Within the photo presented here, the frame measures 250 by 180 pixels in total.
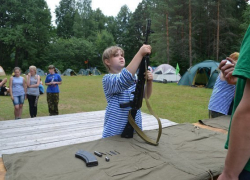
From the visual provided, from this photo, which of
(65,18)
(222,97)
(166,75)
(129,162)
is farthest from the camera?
(65,18)

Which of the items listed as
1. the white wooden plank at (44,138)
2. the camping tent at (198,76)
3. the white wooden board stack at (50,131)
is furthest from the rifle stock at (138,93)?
the camping tent at (198,76)

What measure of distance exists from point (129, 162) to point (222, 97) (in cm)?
261

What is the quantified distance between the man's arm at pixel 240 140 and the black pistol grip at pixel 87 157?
106 cm

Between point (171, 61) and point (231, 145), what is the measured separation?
29.3 meters

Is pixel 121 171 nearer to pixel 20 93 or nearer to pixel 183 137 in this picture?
pixel 183 137

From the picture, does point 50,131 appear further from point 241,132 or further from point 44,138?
point 241,132

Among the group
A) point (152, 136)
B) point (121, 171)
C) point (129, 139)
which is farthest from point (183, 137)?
point (121, 171)

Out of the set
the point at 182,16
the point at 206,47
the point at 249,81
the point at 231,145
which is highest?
the point at 182,16

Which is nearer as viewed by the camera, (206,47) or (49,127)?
(49,127)

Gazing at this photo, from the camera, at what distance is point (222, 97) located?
12.7ft

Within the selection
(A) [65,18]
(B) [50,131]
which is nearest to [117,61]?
(B) [50,131]

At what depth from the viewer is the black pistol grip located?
180 cm

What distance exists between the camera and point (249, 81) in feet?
3.15


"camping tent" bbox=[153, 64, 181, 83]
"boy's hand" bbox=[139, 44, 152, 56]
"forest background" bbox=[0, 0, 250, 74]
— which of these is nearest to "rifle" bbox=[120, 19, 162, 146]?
"boy's hand" bbox=[139, 44, 152, 56]
